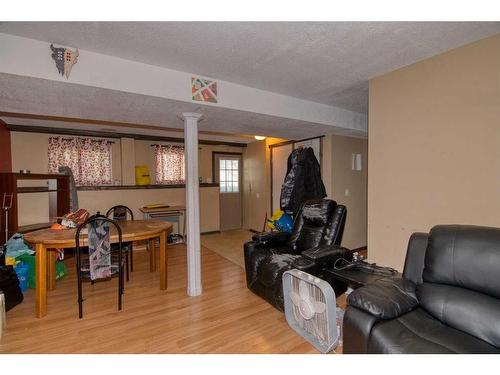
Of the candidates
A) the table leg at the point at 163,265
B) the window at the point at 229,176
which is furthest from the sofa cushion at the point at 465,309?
the window at the point at 229,176

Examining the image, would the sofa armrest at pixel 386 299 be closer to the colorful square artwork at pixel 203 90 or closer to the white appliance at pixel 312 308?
the white appliance at pixel 312 308

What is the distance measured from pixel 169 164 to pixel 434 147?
479 centimetres

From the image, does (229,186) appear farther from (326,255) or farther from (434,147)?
(434,147)

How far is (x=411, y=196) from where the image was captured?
233 cm

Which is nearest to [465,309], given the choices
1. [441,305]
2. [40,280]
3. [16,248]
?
[441,305]

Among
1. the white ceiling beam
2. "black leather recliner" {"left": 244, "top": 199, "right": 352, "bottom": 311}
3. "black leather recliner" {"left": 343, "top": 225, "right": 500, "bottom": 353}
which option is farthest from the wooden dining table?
"black leather recliner" {"left": 343, "top": 225, "right": 500, "bottom": 353}

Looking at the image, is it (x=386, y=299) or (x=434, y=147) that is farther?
(x=434, y=147)

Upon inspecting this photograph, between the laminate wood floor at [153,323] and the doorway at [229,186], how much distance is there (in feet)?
10.8

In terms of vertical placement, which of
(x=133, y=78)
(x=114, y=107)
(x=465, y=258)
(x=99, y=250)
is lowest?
(x=99, y=250)

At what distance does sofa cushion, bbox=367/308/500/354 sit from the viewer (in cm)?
117

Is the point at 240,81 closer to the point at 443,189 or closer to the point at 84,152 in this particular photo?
the point at 443,189

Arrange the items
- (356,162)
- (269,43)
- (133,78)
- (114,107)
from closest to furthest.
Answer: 1. (269,43)
2. (133,78)
3. (114,107)
4. (356,162)

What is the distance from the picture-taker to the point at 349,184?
14.2 feet
